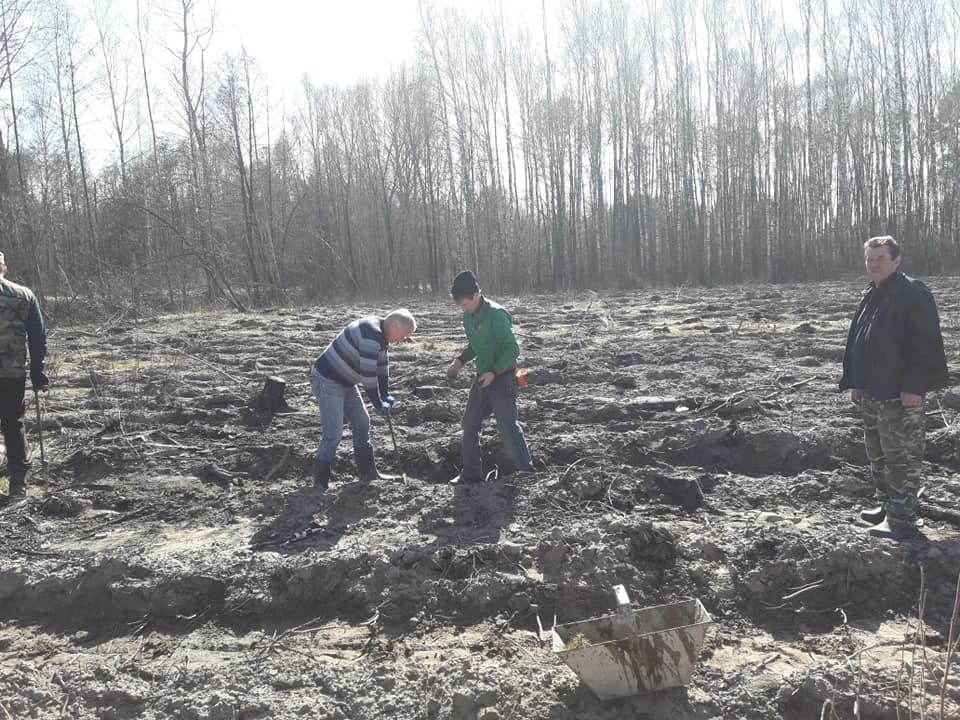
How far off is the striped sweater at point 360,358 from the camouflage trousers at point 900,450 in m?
3.28

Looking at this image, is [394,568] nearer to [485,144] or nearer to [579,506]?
[579,506]

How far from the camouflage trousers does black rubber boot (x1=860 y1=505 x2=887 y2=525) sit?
197mm

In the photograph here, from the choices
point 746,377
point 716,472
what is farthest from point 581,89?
point 716,472

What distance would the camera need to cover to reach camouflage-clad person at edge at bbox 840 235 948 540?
3971mm

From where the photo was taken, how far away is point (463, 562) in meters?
4.20

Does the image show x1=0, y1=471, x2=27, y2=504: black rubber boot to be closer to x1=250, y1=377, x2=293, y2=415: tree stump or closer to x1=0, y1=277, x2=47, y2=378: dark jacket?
x1=0, y1=277, x2=47, y2=378: dark jacket

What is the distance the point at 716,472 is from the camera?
19.1 ft

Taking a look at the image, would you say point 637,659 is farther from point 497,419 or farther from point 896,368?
point 497,419

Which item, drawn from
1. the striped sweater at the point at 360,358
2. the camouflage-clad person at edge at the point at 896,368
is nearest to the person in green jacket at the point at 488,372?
the striped sweater at the point at 360,358

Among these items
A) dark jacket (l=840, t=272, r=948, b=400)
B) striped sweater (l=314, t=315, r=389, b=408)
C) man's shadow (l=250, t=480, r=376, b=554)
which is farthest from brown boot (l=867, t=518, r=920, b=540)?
striped sweater (l=314, t=315, r=389, b=408)

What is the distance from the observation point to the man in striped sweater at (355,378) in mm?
5316

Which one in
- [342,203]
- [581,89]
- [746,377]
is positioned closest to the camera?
[746,377]

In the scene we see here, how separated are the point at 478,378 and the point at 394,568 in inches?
68.5

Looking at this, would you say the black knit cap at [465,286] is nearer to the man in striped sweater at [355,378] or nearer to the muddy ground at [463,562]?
the man in striped sweater at [355,378]
